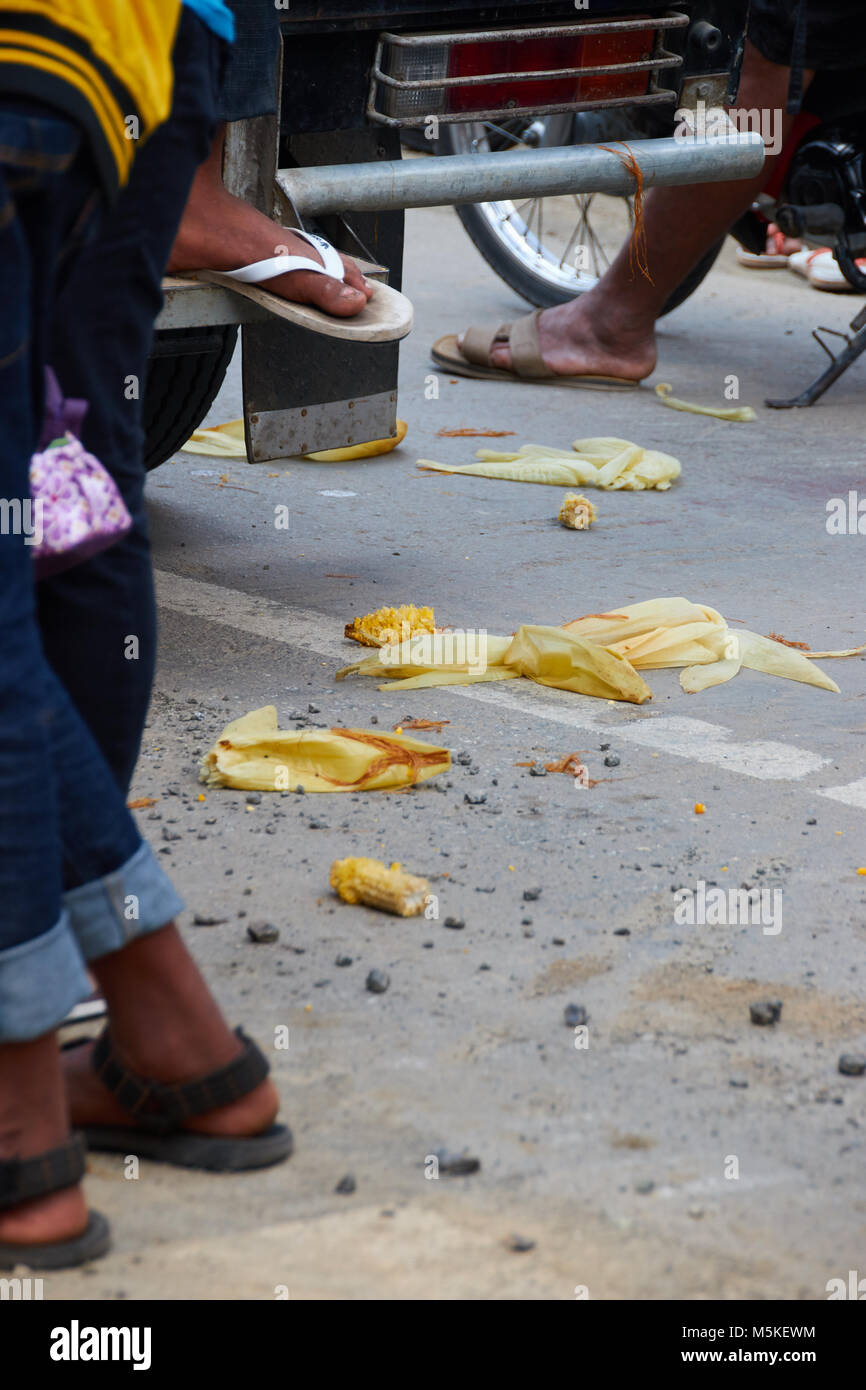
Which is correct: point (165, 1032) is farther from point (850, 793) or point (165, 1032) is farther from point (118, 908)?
point (850, 793)

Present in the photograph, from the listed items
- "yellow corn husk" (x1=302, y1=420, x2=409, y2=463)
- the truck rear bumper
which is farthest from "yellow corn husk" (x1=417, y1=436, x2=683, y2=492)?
the truck rear bumper

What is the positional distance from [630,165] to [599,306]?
7.04 feet

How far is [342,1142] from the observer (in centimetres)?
165

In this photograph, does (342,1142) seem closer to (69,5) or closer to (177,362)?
(69,5)

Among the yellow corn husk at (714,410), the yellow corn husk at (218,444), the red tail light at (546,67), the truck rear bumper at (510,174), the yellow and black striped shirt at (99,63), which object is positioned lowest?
the yellow corn husk at (218,444)

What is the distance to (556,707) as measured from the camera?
299cm

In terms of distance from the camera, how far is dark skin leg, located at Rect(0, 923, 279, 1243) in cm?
143

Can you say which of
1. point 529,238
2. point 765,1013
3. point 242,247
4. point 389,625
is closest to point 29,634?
point 765,1013

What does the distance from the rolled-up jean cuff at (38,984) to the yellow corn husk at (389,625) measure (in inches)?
68.8

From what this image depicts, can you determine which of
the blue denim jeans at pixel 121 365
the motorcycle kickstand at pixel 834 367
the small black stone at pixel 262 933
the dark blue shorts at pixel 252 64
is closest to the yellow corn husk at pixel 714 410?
the motorcycle kickstand at pixel 834 367

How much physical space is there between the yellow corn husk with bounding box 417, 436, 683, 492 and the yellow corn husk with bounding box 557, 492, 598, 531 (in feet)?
1.32

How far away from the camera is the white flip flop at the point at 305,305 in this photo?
9.21 ft

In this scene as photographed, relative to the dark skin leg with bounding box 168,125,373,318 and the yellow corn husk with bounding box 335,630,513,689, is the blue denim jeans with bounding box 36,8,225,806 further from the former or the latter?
the yellow corn husk with bounding box 335,630,513,689

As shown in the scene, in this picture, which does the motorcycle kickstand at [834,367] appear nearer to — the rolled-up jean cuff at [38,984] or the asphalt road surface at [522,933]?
the asphalt road surface at [522,933]
